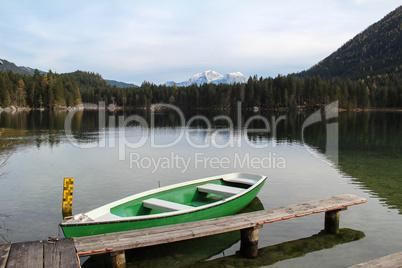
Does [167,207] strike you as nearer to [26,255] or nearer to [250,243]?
[250,243]

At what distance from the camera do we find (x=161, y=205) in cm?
1249

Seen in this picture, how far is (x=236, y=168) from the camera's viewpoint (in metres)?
25.0

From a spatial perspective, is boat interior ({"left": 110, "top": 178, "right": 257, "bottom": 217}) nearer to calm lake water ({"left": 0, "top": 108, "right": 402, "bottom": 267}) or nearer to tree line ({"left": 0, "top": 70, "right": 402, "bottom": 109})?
calm lake water ({"left": 0, "top": 108, "right": 402, "bottom": 267})

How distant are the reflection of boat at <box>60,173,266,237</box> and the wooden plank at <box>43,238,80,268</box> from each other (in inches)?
26.4

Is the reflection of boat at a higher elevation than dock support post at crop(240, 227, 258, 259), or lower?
higher

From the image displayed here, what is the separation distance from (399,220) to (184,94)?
18565 centimetres

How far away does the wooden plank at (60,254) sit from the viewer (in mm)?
8016

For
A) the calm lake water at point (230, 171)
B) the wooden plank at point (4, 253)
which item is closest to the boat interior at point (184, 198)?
the calm lake water at point (230, 171)

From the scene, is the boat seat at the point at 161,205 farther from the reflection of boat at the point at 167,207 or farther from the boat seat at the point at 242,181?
the boat seat at the point at 242,181

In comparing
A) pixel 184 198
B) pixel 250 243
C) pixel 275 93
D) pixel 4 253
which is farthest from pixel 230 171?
pixel 275 93

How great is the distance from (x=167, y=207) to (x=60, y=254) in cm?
446

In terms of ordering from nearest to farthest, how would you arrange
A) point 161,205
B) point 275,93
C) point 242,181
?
point 161,205, point 242,181, point 275,93

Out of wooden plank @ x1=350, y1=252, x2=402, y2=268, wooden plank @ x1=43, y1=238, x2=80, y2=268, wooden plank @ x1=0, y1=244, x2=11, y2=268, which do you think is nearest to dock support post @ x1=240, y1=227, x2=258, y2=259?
wooden plank @ x1=350, y1=252, x2=402, y2=268

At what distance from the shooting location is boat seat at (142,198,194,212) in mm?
12266
